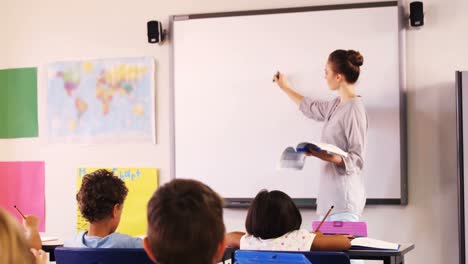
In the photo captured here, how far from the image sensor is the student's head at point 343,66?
3560 millimetres

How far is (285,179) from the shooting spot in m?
3.93

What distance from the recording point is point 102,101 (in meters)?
4.24

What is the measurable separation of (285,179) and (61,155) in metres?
1.50

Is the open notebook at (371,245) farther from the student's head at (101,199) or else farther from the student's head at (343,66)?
the student's head at (343,66)

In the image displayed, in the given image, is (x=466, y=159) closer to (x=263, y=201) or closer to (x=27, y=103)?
(x=263, y=201)

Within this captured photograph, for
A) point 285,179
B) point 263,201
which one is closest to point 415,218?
point 285,179

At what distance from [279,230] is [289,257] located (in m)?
0.36

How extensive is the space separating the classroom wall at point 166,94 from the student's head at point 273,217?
1.61 m

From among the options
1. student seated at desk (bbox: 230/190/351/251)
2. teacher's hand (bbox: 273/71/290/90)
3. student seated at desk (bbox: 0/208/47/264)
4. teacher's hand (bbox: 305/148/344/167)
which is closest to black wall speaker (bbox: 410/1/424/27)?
teacher's hand (bbox: 273/71/290/90)

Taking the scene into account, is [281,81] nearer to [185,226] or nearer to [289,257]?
[289,257]

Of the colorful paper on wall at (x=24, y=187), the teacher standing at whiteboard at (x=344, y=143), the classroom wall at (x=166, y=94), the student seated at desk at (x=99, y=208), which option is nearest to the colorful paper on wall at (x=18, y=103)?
the classroom wall at (x=166, y=94)

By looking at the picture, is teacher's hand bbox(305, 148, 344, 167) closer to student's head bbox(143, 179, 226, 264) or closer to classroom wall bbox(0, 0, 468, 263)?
classroom wall bbox(0, 0, 468, 263)

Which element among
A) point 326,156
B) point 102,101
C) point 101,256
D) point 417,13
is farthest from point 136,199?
point 101,256

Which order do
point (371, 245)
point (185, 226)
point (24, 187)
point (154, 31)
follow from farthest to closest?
point (24, 187), point (154, 31), point (371, 245), point (185, 226)
